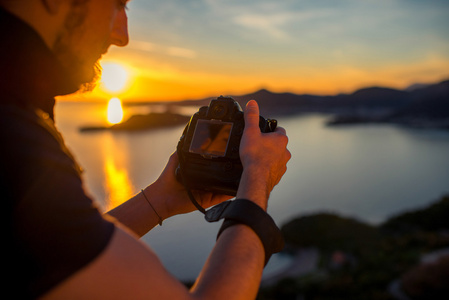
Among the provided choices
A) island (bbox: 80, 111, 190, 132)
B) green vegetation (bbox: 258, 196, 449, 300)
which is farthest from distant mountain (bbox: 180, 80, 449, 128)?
island (bbox: 80, 111, 190, 132)

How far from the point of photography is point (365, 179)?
2884cm

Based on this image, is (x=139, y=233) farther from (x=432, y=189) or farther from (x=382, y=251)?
(x=432, y=189)

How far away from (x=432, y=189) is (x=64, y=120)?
30.2m

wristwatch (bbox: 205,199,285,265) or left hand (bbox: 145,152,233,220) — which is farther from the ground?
wristwatch (bbox: 205,199,285,265)

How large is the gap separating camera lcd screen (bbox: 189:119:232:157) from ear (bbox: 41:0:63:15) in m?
0.61

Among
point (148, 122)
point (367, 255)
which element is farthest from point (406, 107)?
point (148, 122)

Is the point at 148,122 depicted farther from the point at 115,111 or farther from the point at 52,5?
the point at 52,5

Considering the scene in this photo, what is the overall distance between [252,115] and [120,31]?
0.38 meters

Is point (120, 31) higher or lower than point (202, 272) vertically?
higher

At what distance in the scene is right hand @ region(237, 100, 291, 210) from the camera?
2.29ft

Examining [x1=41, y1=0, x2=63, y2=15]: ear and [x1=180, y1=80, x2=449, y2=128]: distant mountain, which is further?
[x1=180, y1=80, x2=449, y2=128]: distant mountain

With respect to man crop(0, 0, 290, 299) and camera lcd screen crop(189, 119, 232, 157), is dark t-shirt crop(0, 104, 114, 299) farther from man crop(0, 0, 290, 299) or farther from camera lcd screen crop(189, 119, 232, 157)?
camera lcd screen crop(189, 119, 232, 157)

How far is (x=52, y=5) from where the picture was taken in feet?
1.66

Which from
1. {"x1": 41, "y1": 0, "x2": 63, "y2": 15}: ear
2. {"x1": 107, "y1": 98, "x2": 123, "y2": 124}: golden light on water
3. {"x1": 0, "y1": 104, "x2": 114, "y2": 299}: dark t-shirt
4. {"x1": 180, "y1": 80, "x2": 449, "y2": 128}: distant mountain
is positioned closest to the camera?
{"x1": 0, "y1": 104, "x2": 114, "y2": 299}: dark t-shirt
